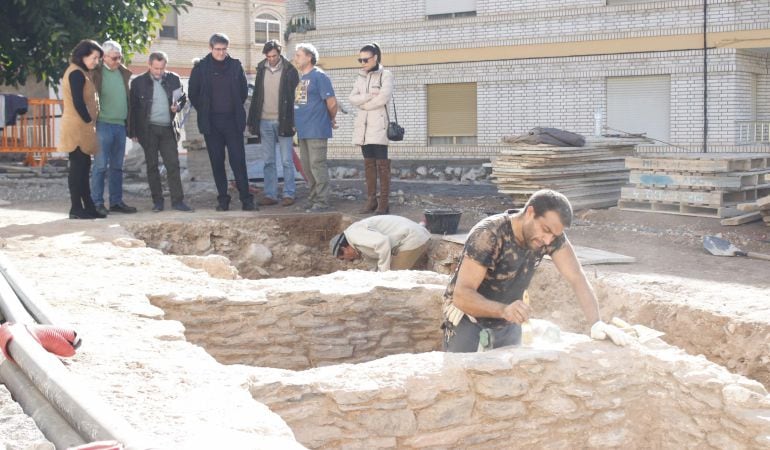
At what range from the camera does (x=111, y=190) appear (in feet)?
39.3

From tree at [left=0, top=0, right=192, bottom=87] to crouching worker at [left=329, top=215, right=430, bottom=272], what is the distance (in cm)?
758

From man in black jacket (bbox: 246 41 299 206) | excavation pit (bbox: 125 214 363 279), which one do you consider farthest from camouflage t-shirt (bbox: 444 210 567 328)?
man in black jacket (bbox: 246 41 299 206)

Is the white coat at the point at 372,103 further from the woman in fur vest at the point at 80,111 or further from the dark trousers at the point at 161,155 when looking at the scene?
the woman in fur vest at the point at 80,111

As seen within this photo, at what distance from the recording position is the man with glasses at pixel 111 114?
11.1 m

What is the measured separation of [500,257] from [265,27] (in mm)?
31053

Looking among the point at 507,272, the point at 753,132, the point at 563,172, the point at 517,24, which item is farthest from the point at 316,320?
the point at 517,24

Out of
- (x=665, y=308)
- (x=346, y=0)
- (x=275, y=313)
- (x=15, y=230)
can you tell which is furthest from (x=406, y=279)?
Result: (x=346, y=0)

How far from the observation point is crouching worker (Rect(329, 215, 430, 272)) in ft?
32.3

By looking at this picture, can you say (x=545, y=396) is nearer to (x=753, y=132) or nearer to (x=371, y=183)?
(x=371, y=183)

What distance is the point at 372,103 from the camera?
11.6 meters

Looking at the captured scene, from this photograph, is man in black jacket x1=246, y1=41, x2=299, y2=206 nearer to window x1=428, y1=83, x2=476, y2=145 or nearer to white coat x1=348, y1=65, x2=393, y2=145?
white coat x1=348, y1=65, x2=393, y2=145

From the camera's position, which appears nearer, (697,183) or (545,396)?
(545,396)

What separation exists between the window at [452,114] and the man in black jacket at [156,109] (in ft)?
33.6

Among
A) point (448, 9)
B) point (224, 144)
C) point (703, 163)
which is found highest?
point (448, 9)
